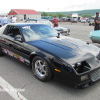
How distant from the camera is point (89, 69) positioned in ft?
8.14

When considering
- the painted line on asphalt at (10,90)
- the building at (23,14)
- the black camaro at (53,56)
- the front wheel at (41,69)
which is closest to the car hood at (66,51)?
the black camaro at (53,56)

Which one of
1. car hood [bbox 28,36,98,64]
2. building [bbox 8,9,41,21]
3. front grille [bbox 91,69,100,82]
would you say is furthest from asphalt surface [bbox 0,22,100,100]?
building [bbox 8,9,41,21]

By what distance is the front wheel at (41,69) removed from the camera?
9.22 feet

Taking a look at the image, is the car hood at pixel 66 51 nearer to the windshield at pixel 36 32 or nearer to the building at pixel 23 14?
the windshield at pixel 36 32

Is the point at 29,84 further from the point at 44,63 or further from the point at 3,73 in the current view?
the point at 3,73

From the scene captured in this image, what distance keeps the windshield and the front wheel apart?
0.83 meters

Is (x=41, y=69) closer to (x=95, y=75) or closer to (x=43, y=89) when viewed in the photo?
(x=43, y=89)

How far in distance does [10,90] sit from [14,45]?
1.56m

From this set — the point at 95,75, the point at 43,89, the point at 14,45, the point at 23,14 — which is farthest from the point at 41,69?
the point at 23,14

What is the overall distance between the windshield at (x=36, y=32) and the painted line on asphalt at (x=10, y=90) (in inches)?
52.4

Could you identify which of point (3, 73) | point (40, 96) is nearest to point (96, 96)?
A: point (40, 96)

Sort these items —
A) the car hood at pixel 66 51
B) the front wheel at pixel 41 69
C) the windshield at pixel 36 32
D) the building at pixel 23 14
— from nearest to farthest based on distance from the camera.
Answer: the car hood at pixel 66 51
the front wheel at pixel 41 69
the windshield at pixel 36 32
the building at pixel 23 14

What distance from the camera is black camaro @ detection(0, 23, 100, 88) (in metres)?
2.46

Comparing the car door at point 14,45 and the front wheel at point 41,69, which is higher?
the car door at point 14,45
